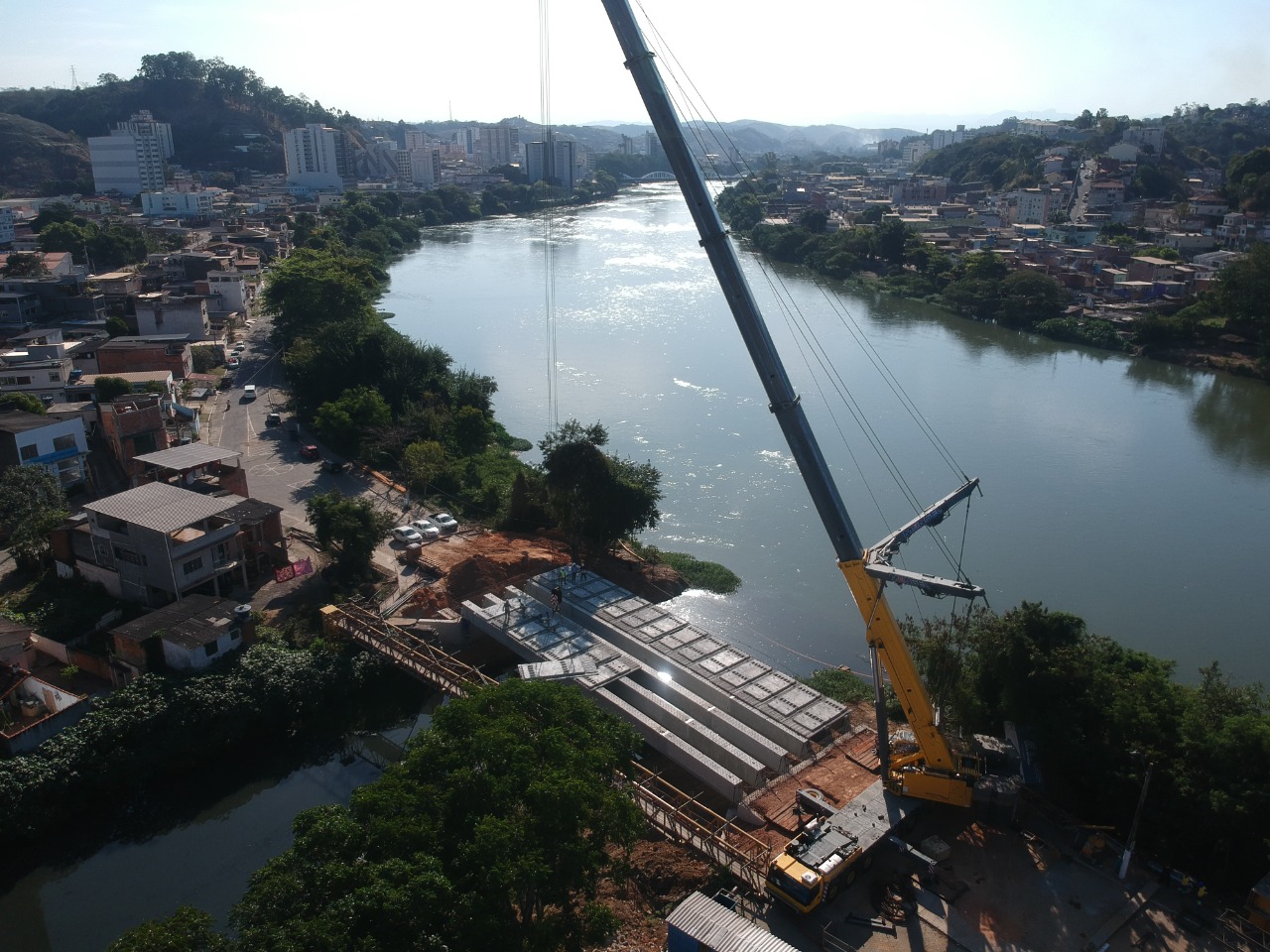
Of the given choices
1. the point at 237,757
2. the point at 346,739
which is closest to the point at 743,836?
the point at 346,739

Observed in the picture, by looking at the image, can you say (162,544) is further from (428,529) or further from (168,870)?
(168,870)

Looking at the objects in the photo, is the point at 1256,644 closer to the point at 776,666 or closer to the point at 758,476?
the point at 776,666

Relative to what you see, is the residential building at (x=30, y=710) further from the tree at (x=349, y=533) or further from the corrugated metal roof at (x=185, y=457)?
the corrugated metal roof at (x=185, y=457)

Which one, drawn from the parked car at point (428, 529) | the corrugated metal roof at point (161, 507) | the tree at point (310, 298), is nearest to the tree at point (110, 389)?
the corrugated metal roof at point (161, 507)

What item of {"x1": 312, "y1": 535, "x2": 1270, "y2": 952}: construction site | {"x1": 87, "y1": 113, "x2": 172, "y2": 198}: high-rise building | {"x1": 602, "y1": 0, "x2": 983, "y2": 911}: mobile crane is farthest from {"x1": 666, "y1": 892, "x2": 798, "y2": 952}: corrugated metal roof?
{"x1": 87, "y1": 113, "x2": 172, "y2": 198}: high-rise building

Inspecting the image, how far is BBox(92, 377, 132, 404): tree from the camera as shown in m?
12.0

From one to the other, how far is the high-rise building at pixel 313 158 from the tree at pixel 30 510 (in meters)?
40.6

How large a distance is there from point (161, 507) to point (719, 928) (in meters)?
6.17

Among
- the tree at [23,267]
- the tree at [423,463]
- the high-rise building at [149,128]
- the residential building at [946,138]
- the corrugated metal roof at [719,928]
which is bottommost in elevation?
the corrugated metal roof at [719,928]

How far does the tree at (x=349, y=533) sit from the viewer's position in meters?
8.38

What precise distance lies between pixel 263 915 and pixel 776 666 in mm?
5306

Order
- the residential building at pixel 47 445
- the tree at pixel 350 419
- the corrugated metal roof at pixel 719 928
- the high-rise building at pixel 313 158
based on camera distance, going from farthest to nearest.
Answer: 1. the high-rise building at pixel 313 158
2. the tree at pixel 350 419
3. the residential building at pixel 47 445
4. the corrugated metal roof at pixel 719 928

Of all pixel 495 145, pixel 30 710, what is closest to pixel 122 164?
pixel 495 145

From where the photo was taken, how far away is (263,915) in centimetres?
359
